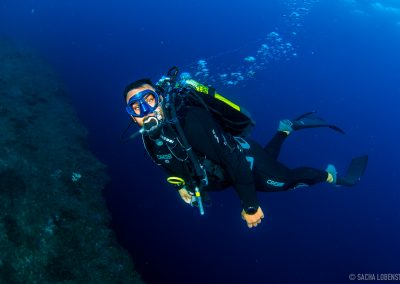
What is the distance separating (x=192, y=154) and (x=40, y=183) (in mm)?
6229

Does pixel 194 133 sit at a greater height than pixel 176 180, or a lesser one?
greater

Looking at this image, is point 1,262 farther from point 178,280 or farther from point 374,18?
point 374,18

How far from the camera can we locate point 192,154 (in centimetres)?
342

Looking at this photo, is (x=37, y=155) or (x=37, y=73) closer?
(x=37, y=155)

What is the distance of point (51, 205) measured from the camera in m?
7.65

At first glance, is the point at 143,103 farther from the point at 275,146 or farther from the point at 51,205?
the point at 51,205

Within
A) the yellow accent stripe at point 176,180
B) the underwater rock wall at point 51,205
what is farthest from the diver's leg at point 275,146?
the underwater rock wall at point 51,205

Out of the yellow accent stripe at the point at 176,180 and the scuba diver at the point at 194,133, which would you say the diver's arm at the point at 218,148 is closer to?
the scuba diver at the point at 194,133

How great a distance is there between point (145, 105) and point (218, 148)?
92 centimetres

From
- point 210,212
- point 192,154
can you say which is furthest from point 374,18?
point 192,154

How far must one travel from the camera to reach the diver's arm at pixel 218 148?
335cm

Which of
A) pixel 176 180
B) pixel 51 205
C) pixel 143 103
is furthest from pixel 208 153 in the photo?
pixel 51 205

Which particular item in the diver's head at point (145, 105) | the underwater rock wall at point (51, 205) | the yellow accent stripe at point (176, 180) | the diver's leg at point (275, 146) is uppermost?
the diver's head at point (145, 105)

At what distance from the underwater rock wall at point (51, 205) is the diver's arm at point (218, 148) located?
16.1 ft
